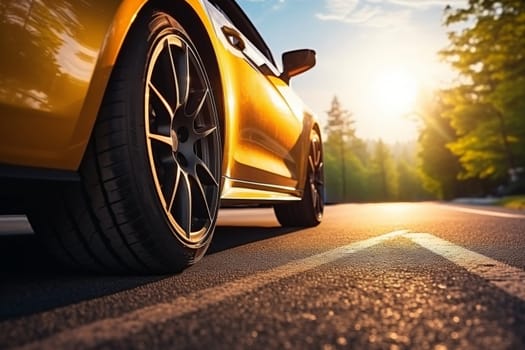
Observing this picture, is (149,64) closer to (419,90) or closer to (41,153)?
(41,153)

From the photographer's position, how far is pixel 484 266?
238cm

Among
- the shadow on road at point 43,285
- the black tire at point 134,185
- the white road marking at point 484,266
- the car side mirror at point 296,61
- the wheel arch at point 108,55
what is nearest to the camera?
the shadow on road at point 43,285

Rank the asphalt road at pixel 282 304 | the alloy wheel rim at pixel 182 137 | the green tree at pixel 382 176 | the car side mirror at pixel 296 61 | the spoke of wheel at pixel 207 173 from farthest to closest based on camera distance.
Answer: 1. the green tree at pixel 382 176
2. the car side mirror at pixel 296 61
3. the spoke of wheel at pixel 207 173
4. the alloy wheel rim at pixel 182 137
5. the asphalt road at pixel 282 304

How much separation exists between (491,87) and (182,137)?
27.8 m

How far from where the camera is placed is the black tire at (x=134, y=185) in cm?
214

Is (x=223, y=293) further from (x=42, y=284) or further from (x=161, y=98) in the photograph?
(x=161, y=98)

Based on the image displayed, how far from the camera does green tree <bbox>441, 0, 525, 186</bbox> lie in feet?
70.7

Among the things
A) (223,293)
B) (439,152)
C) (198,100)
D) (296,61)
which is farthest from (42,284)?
(439,152)

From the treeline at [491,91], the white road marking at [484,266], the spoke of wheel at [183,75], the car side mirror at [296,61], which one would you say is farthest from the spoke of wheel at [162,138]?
the treeline at [491,91]

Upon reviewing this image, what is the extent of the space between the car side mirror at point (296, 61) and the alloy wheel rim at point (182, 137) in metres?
2.23

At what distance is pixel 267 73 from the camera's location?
412 cm

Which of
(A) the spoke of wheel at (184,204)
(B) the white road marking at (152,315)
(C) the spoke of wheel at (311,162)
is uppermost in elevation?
(C) the spoke of wheel at (311,162)

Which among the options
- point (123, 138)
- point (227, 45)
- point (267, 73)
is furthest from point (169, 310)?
point (267, 73)

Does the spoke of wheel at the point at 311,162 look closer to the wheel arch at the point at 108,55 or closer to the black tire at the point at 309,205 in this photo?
the black tire at the point at 309,205
